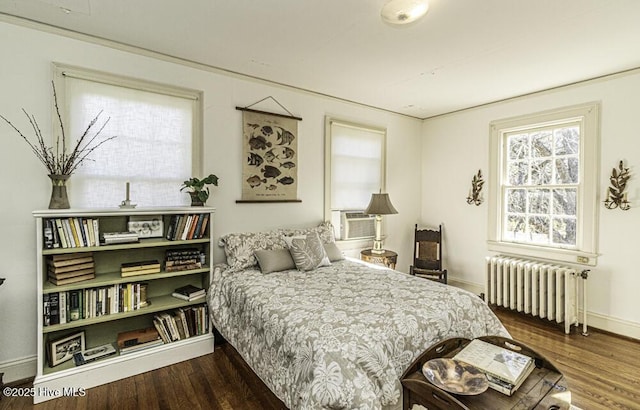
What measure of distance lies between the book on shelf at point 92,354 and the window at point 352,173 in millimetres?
2486

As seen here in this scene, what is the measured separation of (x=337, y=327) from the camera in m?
1.70

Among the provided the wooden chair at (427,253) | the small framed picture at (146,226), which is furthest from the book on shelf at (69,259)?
the wooden chair at (427,253)

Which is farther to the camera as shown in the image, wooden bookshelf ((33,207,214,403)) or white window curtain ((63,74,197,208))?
white window curtain ((63,74,197,208))

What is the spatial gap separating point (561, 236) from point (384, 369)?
310 cm

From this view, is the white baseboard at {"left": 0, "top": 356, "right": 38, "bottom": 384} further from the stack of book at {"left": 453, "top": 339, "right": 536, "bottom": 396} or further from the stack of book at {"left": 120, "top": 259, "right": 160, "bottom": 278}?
the stack of book at {"left": 453, "top": 339, "right": 536, "bottom": 396}

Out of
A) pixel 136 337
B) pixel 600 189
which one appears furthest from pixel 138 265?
pixel 600 189

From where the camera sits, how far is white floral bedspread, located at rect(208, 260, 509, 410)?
152 cm

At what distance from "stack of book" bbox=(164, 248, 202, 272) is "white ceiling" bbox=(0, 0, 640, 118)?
1.76m

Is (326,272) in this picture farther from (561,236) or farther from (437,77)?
(561,236)

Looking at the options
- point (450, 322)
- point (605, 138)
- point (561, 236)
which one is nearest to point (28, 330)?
point (450, 322)

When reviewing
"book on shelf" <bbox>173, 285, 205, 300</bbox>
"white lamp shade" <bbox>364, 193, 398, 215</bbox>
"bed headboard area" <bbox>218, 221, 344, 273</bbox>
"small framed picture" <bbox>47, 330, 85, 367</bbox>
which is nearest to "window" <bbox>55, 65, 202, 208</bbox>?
"bed headboard area" <bbox>218, 221, 344, 273</bbox>

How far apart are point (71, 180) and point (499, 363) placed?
3193mm

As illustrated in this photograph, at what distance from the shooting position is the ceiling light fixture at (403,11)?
1.90 meters

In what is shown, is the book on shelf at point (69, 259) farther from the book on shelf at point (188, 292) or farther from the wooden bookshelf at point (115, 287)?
the book on shelf at point (188, 292)
